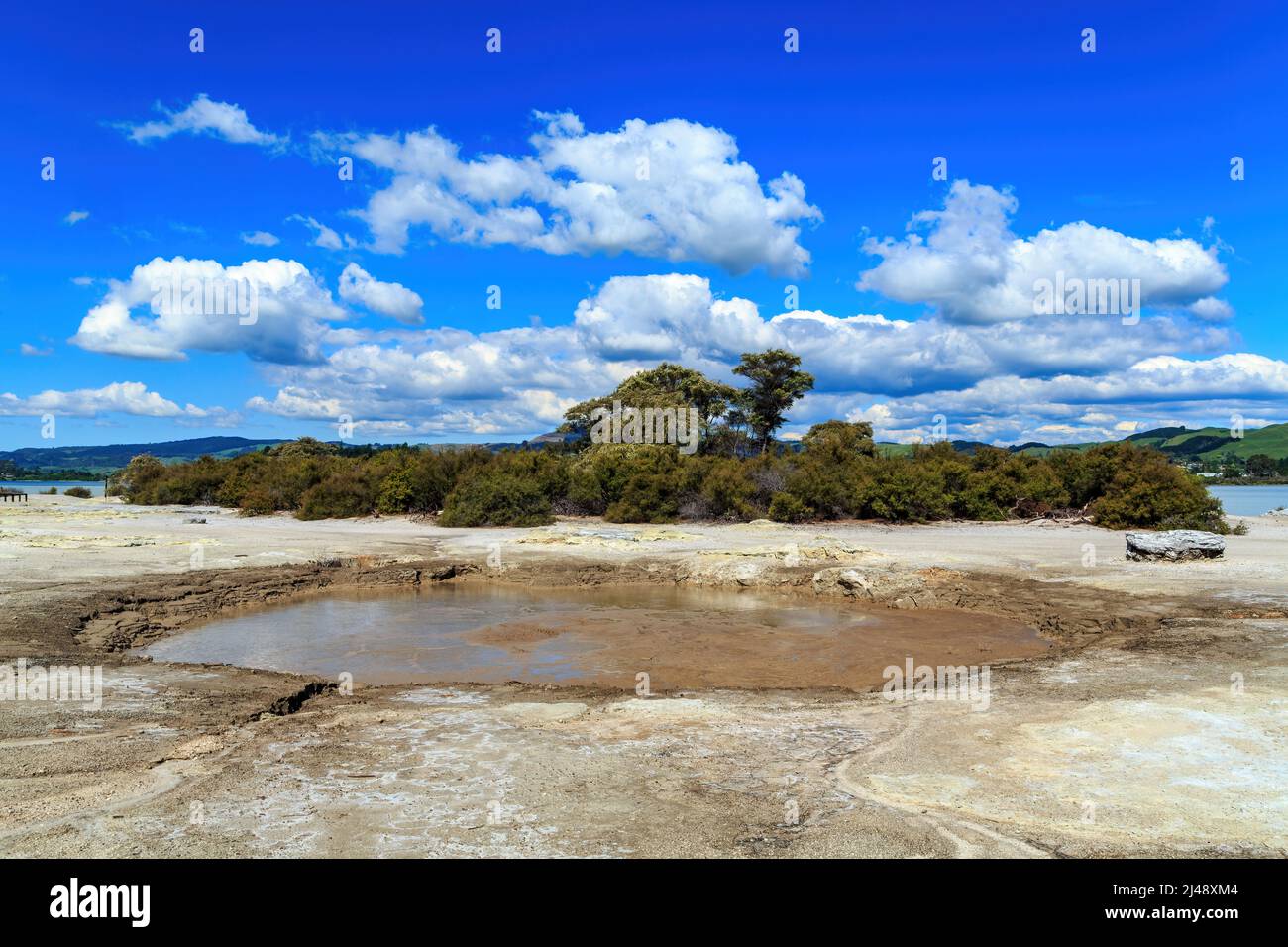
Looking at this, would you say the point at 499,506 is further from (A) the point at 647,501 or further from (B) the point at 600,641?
(B) the point at 600,641

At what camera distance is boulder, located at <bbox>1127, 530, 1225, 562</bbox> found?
1766cm

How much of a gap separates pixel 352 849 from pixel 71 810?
84.4 inches

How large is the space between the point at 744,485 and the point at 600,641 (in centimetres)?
2039

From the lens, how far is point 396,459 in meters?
37.2

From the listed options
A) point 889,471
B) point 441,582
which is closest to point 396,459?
point 441,582

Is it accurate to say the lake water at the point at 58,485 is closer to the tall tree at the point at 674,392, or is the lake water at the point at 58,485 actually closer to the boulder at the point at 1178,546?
the tall tree at the point at 674,392

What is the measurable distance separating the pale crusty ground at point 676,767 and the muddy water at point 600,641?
1419 mm

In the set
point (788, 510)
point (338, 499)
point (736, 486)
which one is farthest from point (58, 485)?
point (788, 510)

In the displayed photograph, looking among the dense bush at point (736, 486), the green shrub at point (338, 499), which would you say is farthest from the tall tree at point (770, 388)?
the green shrub at point (338, 499)

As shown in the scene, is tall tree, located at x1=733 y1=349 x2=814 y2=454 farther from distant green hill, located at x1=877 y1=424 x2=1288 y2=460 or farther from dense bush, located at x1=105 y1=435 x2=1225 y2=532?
distant green hill, located at x1=877 y1=424 x2=1288 y2=460

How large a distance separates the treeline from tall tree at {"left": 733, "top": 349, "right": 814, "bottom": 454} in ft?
32.5

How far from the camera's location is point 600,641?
1320 cm

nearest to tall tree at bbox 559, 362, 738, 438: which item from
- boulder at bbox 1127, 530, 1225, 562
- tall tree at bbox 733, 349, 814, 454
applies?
tall tree at bbox 733, 349, 814, 454

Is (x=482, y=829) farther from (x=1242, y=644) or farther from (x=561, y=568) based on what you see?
(x=561, y=568)
